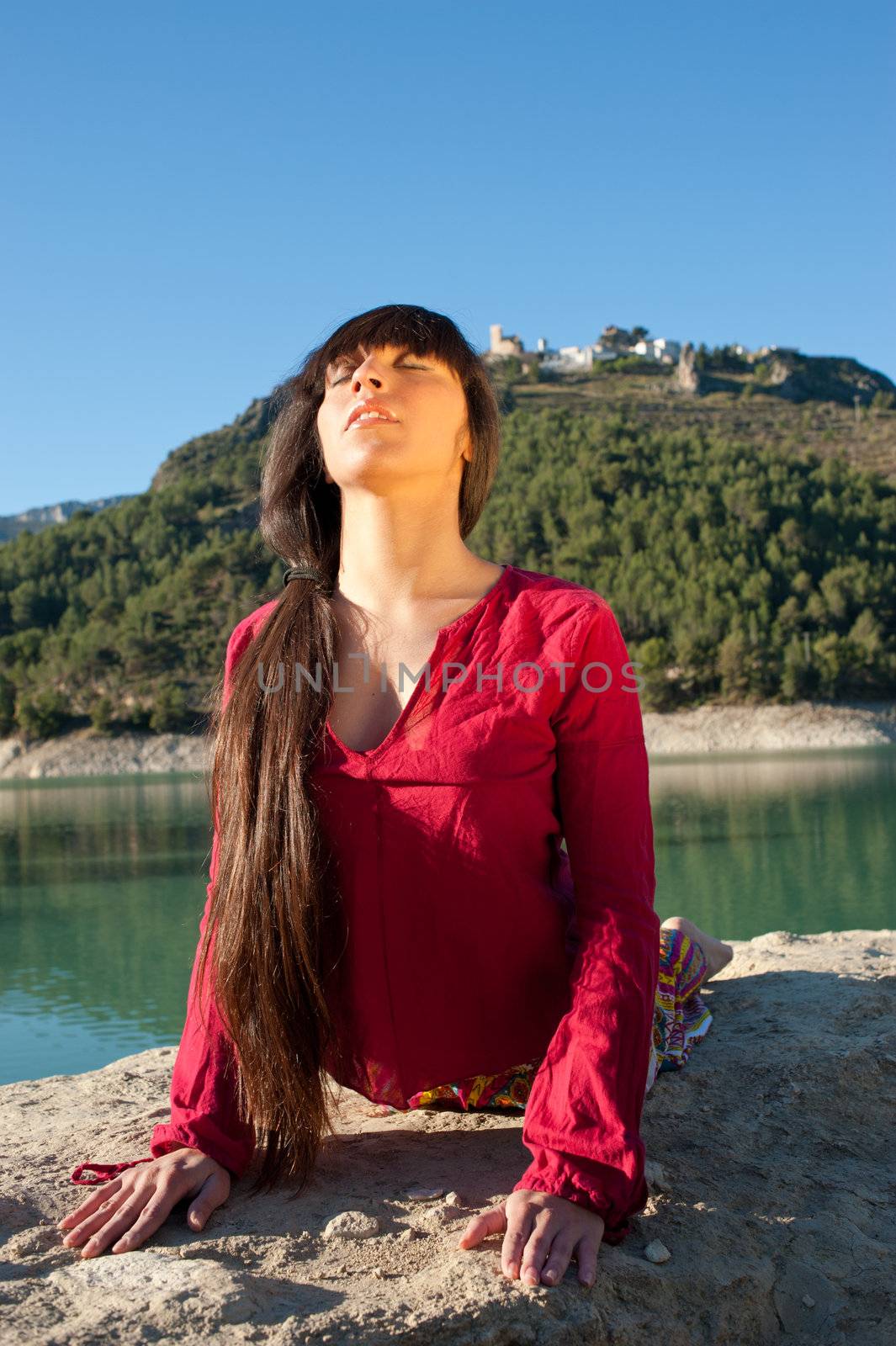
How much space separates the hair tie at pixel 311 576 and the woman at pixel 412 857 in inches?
4.1

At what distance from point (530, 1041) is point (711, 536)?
188 ft

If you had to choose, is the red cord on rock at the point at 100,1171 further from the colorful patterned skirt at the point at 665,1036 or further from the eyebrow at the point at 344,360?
the eyebrow at the point at 344,360

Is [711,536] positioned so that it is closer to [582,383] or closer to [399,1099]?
[582,383]

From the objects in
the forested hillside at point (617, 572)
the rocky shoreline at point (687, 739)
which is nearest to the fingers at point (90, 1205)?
the forested hillside at point (617, 572)

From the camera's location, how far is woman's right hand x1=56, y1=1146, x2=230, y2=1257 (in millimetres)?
1406

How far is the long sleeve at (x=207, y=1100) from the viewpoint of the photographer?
5.07 feet

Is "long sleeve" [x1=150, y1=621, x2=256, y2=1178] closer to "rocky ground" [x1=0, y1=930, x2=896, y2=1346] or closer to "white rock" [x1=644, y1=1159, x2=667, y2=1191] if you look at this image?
"rocky ground" [x1=0, y1=930, x2=896, y2=1346]

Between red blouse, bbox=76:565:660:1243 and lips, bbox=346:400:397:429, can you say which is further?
lips, bbox=346:400:397:429

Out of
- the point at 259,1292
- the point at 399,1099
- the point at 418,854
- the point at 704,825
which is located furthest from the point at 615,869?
the point at 704,825

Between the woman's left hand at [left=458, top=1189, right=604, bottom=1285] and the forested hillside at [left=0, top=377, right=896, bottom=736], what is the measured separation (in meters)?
39.1

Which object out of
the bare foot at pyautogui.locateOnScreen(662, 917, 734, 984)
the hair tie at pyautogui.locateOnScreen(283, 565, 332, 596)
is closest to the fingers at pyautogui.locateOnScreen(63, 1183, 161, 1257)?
the hair tie at pyautogui.locateOnScreen(283, 565, 332, 596)

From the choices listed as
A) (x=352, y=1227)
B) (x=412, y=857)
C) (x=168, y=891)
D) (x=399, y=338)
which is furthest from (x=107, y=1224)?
(x=168, y=891)

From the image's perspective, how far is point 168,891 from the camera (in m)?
13.0

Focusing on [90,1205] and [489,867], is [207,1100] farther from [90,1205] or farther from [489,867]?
[489,867]
